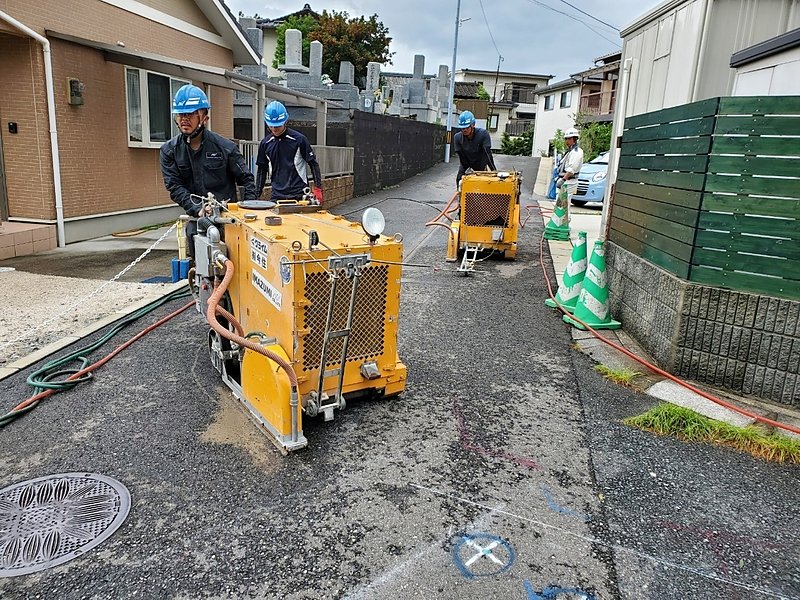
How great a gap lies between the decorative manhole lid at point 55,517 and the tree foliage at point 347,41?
30872 mm

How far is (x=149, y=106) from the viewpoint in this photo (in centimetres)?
1061

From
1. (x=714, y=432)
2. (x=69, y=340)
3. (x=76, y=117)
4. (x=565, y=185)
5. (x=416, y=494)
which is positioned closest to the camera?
(x=416, y=494)

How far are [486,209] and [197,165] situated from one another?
461 centimetres

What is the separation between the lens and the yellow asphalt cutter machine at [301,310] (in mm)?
3293

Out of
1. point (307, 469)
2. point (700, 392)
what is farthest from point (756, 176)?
point (307, 469)

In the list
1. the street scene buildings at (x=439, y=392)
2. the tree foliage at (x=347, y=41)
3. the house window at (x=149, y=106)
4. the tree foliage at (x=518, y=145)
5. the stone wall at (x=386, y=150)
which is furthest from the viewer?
the tree foliage at (x=518, y=145)

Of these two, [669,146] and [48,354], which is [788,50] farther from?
[48,354]

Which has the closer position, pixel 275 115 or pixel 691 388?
pixel 691 388

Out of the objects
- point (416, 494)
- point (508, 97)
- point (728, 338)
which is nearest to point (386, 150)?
point (728, 338)

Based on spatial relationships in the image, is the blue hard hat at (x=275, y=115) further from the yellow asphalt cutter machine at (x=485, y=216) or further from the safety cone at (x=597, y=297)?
the safety cone at (x=597, y=297)

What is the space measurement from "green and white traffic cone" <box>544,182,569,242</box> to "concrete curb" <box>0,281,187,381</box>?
7.17m

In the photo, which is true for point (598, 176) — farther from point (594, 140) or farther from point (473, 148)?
point (594, 140)

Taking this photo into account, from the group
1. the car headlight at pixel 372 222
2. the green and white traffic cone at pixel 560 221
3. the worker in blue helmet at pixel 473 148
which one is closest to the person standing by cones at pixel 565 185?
the green and white traffic cone at pixel 560 221

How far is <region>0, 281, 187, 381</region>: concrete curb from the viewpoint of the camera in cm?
435
